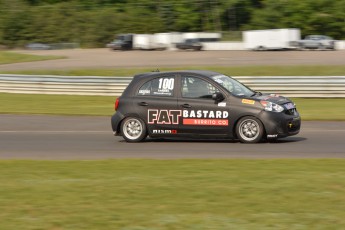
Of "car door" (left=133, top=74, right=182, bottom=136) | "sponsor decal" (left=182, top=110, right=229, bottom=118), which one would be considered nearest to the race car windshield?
"sponsor decal" (left=182, top=110, right=229, bottom=118)

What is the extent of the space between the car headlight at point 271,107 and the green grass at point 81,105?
17.1 feet

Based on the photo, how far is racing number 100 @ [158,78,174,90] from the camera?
48.2ft

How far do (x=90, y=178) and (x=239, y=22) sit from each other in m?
81.8

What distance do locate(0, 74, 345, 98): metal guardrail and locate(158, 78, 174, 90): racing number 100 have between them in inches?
431

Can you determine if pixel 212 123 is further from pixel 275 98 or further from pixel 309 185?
pixel 309 185

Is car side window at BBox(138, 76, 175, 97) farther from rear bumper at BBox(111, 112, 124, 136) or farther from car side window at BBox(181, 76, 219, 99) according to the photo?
rear bumper at BBox(111, 112, 124, 136)

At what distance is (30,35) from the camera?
3314 inches

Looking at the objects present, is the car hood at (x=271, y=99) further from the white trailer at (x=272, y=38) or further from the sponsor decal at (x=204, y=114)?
the white trailer at (x=272, y=38)

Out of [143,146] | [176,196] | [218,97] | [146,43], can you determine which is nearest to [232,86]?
[218,97]

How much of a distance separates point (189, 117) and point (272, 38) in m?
45.7

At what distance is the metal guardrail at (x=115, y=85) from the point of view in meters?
24.8

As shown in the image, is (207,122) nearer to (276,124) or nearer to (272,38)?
(276,124)

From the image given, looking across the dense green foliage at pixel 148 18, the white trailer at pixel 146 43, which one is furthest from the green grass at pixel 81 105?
the dense green foliage at pixel 148 18

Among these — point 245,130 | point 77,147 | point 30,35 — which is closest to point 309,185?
point 245,130
